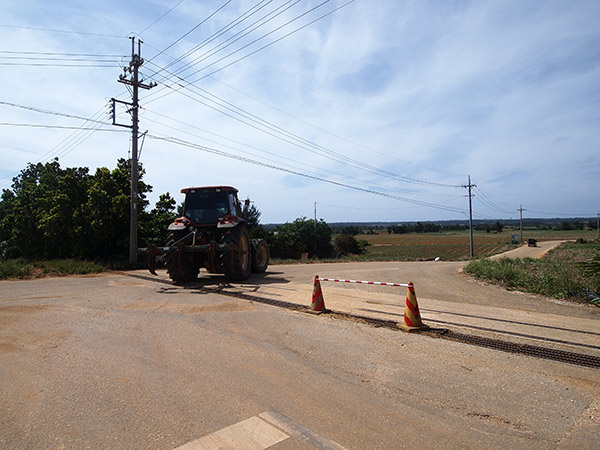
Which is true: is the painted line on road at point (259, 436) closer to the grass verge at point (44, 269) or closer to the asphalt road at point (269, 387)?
the asphalt road at point (269, 387)

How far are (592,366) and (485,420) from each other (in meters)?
2.49

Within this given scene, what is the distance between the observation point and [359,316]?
8.16m

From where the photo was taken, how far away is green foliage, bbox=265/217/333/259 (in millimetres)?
47031

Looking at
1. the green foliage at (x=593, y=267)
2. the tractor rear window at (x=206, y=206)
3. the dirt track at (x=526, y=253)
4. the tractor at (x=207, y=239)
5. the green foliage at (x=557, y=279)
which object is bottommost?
the dirt track at (x=526, y=253)

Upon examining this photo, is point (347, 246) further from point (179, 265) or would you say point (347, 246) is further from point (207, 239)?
point (179, 265)

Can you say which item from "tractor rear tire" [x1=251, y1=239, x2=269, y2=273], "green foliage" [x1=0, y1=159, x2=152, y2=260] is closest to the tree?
"green foliage" [x1=0, y1=159, x2=152, y2=260]

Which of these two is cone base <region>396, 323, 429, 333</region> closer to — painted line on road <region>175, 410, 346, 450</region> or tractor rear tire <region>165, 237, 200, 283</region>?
painted line on road <region>175, 410, 346, 450</region>

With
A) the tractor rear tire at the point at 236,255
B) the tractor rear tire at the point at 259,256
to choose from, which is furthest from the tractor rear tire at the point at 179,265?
the tractor rear tire at the point at 259,256

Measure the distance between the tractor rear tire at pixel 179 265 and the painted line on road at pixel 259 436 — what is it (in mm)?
9172

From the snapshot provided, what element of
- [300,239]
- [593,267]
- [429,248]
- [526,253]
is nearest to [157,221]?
[593,267]

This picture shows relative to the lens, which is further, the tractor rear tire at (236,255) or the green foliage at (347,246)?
the green foliage at (347,246)

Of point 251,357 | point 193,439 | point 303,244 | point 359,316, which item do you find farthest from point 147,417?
point 303,244

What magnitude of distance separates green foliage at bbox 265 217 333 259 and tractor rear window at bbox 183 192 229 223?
30781 mm

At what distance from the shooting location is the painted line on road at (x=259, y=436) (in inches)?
128
